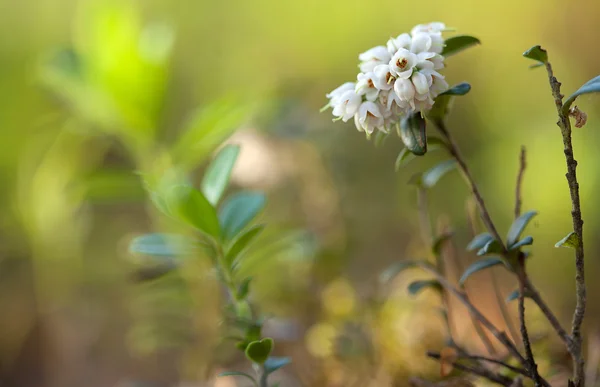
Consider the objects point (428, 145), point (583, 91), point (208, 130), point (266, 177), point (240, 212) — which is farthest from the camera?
point (266, 177)

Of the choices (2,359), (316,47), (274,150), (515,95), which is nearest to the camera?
(274,150)

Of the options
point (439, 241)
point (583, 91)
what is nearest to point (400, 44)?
point (583, 91)

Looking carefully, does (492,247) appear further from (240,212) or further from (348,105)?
(240,212)

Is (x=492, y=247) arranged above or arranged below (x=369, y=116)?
below

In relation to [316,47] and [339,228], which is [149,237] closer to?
[339,228]

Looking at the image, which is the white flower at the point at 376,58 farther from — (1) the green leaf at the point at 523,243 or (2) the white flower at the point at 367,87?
(1) the green leaf at the point at 523,243

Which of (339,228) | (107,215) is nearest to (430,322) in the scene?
(339,228)

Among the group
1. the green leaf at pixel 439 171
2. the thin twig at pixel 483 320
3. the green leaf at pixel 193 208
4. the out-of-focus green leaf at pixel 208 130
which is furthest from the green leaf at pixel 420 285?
the out-of-focus green leaf at pixel 208 130
